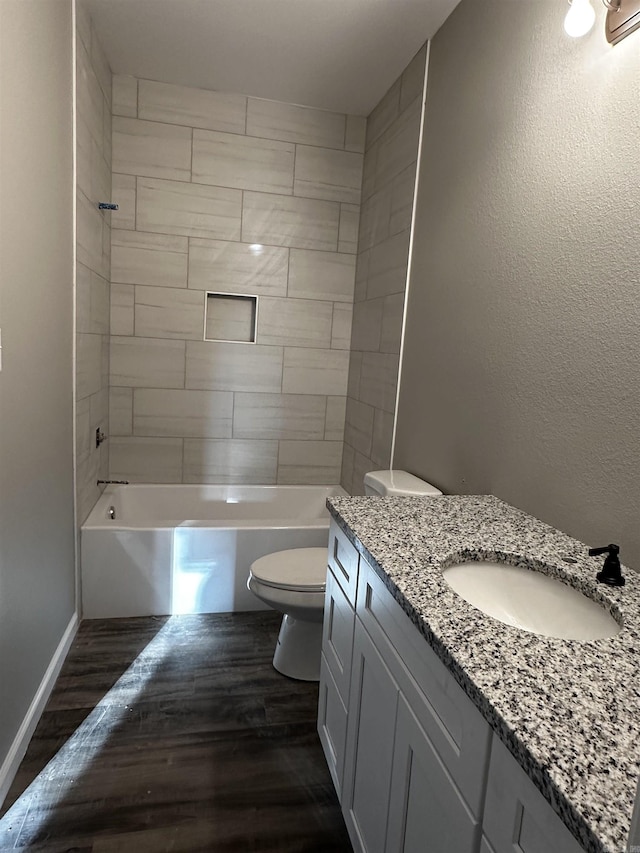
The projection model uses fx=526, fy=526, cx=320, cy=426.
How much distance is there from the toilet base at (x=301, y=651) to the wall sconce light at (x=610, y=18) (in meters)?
2.13

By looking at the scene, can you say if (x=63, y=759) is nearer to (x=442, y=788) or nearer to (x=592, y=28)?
(x=442, y=788)

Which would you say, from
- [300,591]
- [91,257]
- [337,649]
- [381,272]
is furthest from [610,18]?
[91,257]

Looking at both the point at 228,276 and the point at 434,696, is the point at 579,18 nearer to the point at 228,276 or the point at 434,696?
the point at 434,696

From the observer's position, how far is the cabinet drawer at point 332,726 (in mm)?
1494

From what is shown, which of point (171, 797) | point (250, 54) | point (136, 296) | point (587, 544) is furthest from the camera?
point (136, 296)

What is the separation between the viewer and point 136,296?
316 cm

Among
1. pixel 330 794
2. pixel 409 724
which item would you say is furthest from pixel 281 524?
pixel 409 724

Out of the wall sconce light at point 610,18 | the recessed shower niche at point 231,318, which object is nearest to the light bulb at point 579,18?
the wall sconce light at point 610,18

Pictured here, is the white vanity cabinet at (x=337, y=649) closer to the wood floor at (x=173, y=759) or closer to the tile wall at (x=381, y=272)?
the wood floor at (x=173, y=759)

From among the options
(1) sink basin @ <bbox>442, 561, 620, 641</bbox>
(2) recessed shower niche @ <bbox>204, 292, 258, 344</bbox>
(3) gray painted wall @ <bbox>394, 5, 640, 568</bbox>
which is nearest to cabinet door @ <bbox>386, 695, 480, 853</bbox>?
(1) sink basin @ <bbox>442, 561, 620, 641</bbox>

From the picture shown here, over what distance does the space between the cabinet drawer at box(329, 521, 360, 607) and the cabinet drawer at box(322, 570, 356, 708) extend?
3 cm

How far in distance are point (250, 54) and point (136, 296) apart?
4.67 feet

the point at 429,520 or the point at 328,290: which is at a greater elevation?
the point at 328,290

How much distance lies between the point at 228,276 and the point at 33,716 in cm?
246
